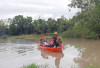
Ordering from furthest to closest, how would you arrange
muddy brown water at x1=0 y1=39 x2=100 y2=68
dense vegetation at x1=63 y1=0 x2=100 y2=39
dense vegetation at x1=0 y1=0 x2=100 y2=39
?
dense vegetation at x1=0 y1=0 x2=100 y2=39
dense vegetation at x1=63 y1=0 x2=100 y2=39
muddy brown water at x1=0 y1=39 x2=100 y2=68

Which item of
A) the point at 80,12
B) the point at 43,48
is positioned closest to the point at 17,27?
the point at 80,12

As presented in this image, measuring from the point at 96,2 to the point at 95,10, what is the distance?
111 centimetres

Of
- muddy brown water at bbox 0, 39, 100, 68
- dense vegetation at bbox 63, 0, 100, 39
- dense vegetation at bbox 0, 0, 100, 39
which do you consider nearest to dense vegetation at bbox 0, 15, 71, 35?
dense vegetation at bbox 0, 0, 100, 39

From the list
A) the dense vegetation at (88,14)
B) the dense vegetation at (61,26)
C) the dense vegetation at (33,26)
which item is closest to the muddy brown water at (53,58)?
the dense vegetation at (88,14)

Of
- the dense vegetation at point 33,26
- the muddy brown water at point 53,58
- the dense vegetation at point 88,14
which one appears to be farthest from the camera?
the dense vegetation at point 33,26

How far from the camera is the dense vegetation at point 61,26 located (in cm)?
2067

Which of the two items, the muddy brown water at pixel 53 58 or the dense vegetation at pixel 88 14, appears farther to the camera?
the dense vegetation at pixel 88 14

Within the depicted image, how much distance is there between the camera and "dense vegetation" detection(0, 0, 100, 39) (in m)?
20.7

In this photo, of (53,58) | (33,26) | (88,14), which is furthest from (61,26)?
(53,58)

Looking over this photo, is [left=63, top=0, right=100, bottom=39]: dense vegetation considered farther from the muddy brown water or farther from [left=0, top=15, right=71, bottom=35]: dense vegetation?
[left=0, top=15, right=71, bottom=35]: dense vegetation

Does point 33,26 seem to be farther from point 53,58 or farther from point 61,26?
point 53,58

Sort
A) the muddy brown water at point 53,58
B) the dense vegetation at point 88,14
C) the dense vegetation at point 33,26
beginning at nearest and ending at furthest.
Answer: the muddy brown water at point 53,58
the dense vegetation at point 88,14
the dense vegetation at point 33,26

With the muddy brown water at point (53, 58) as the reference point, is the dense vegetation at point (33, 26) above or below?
above

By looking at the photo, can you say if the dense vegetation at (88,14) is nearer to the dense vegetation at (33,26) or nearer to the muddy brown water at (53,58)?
the muddy brown water at (53,58)
